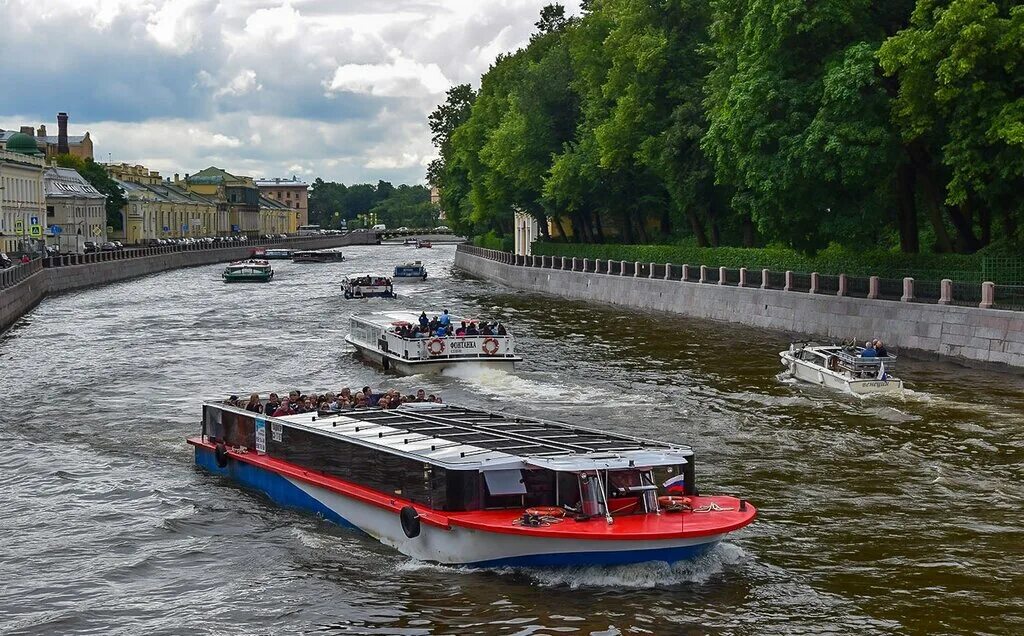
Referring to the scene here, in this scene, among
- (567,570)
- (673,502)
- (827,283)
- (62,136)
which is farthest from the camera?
→ (62,136)

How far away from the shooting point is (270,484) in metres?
26.6

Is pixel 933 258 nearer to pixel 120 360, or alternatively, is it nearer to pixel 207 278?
pixel 120 360

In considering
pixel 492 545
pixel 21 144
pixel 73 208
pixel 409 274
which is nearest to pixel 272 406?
pixel 492 545

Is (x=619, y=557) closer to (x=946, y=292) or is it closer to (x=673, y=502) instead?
(x=673, y=502)

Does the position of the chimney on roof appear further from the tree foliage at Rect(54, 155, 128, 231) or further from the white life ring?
the white life ring

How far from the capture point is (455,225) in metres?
152

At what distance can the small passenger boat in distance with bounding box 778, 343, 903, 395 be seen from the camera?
122ft

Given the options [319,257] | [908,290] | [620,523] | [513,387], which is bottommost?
[319,257]

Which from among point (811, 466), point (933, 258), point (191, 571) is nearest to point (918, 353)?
point (933, 258)

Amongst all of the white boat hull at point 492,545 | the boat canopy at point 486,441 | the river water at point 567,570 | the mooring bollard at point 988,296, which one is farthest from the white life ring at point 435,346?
the white boat hull at point 492,545

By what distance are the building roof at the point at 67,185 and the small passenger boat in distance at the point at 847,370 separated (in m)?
116

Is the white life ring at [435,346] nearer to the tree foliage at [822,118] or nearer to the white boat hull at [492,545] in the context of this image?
the tree foliage at [822,118]

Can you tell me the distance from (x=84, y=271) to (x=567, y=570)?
8483cm

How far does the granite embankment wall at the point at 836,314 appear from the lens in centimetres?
4278
